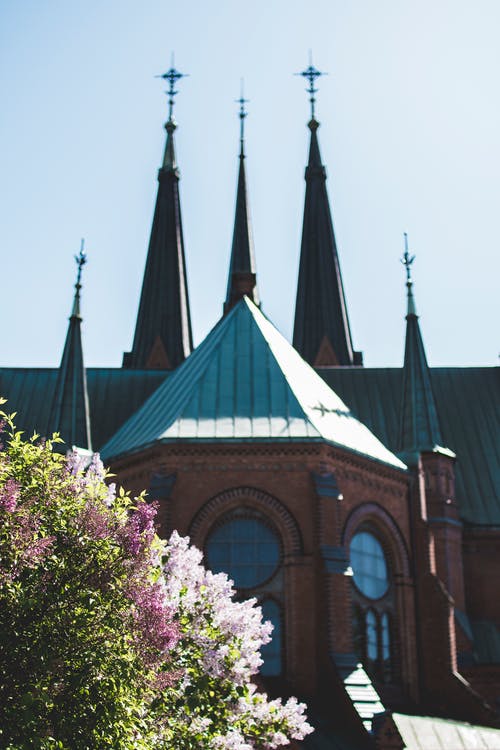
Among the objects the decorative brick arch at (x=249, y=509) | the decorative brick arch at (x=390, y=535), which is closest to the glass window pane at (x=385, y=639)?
the decorative brick arch at (x=390, y=535)

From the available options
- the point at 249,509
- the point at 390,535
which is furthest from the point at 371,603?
the point at 249,509

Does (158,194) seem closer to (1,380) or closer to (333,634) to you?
(1,380)

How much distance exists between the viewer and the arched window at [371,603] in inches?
933

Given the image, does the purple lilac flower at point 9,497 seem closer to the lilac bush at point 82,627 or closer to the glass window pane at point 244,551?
the lilac bush at point 82,627

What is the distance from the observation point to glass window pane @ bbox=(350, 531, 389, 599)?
79.4 ft

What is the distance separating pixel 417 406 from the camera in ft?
97.0

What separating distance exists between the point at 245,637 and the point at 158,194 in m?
33.5

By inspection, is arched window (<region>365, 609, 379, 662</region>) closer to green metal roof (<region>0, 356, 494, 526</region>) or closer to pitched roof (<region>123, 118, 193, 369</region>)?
green metal roof (<region>0, 356, 494, 526</region>)

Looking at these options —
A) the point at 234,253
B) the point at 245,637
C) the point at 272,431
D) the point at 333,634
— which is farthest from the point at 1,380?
the point at 245,637

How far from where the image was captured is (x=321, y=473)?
77.0ft

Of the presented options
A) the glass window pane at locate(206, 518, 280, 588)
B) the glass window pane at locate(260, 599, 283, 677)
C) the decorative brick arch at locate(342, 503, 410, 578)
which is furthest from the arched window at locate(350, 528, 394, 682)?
the glass window pane at locate(206, 518, 280, 588)

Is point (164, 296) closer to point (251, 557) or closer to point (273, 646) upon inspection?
point (251, 557)

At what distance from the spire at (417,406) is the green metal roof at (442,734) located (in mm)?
7884

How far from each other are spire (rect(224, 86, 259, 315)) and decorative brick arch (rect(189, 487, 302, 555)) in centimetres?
1138
